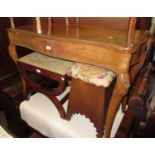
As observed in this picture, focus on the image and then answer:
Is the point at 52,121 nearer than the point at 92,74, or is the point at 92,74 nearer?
the point at 92,74

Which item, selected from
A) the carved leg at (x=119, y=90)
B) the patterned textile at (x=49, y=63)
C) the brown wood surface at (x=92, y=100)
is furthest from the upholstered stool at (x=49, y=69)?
the carved leg at (x=119, y=90)

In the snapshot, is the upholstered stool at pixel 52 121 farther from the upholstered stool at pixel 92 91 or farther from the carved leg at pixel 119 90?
the carved leg at pixel 119 90

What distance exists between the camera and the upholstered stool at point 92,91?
1.00 m

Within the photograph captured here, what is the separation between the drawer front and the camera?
0.83 m

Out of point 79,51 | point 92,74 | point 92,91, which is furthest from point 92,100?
point 79,51

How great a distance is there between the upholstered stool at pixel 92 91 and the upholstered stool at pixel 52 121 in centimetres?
12

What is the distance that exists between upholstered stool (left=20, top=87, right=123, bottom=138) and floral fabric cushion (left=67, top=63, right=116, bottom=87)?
386 millimetres

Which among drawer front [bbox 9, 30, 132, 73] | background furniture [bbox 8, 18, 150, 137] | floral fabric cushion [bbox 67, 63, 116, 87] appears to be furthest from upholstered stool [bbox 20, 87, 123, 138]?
drawer front [bbox 9, 30, 132, 73]

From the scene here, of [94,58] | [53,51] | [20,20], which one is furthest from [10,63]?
[94,58]

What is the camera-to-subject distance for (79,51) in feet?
3.10

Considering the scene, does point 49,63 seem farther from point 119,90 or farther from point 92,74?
point 119,90

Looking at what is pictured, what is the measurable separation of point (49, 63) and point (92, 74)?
38 centimetres
